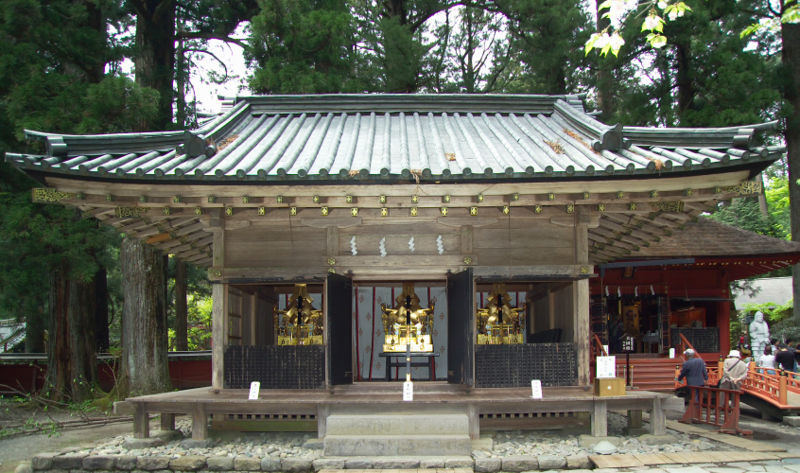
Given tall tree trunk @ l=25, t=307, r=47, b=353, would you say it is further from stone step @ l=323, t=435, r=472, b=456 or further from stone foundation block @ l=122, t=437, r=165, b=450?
stone step @ l=323, t=435, r=472, b=456

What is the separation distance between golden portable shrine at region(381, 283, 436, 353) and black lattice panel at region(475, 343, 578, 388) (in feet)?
8.40

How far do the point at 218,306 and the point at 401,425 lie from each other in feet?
10.1

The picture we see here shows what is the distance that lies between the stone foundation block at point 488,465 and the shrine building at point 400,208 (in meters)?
1.26

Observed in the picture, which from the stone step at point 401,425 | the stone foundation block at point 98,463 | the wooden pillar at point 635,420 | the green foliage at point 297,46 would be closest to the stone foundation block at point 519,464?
the stone step at point 401,425

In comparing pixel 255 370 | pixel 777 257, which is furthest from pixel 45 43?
pixel 777 257

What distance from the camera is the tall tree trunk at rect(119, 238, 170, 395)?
13.5 m

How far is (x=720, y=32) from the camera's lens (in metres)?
19.0

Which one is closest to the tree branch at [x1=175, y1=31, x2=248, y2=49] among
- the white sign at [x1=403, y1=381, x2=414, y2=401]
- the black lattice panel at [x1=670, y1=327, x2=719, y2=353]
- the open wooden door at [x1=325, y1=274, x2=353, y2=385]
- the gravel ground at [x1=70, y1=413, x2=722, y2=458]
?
the open wooden door at [x1=325, y1=274, x2=353, y2=385]

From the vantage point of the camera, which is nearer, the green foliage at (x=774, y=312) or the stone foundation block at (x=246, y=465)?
the stone foundation block at (x=246, y=465)

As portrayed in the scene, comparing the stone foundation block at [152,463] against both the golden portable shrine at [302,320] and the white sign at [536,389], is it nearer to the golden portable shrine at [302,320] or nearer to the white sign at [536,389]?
the golden portable shrine at [302,320]

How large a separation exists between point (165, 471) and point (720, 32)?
19.3m

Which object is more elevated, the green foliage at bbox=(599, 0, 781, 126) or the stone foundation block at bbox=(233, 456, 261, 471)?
the green foliage at bbox=(599, 0, 781, 126)

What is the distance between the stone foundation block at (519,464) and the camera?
7176 mm

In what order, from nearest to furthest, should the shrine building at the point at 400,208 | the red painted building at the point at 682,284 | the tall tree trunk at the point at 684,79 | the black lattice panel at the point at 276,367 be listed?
the shrine building at the point at 400,208 → the black lattice panel at the point at 276,367 → the red painted building at the point at 682,284 → the tall tree trunk at the point at 684,79
